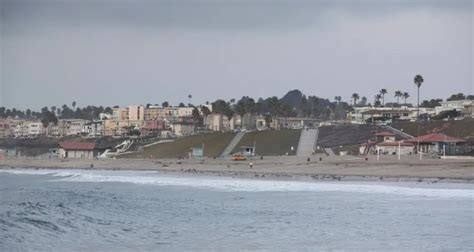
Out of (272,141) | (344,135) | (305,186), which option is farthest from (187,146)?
(305,186)

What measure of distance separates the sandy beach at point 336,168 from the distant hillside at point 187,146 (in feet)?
42.2

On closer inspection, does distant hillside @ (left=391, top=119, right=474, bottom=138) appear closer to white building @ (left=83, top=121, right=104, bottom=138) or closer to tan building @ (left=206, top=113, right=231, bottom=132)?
tan building @ (left=206, top=113, right=231, bottom=132)

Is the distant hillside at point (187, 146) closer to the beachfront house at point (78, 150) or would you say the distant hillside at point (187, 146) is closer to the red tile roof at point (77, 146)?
the beachfront house at point (78, 150)

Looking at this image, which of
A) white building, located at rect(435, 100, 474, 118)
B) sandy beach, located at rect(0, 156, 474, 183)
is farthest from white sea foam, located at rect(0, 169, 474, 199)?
white building, located at rect(435, 100, 474, 118)

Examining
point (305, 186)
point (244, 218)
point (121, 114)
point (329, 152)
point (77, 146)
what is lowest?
point (244, 218)

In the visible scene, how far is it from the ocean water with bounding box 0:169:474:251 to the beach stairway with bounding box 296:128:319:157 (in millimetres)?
33789

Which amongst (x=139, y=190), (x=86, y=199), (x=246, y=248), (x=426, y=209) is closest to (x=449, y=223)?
(x=426, y=209)

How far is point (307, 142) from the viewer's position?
283 ft

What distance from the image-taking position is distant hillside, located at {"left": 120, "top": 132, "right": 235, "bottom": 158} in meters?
86.5

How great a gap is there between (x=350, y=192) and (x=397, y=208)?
8.17 metres

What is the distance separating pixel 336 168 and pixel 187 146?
40648 millimetres

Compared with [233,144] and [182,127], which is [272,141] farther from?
[182,127]

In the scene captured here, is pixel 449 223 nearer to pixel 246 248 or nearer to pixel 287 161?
pixel 246 248

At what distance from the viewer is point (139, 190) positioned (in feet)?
137
